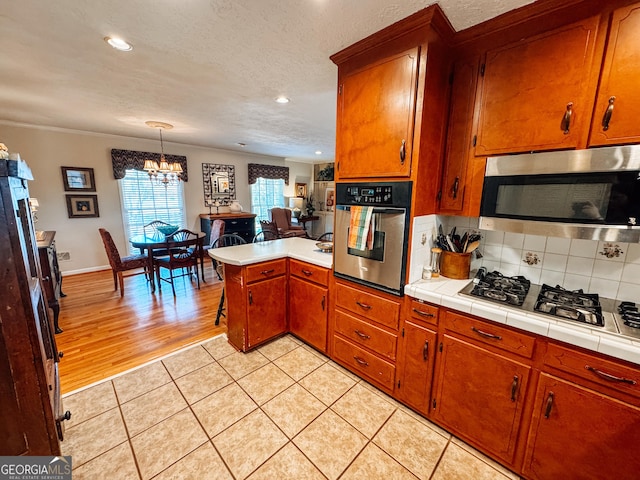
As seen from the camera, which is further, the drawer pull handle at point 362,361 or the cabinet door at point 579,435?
the drawer pull handle at point 362,361

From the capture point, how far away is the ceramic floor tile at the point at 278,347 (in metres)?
2.31

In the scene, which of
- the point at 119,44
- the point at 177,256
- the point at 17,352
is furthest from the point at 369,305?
the point at 177,256

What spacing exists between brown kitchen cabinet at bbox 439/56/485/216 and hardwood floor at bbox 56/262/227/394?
2.52 metres

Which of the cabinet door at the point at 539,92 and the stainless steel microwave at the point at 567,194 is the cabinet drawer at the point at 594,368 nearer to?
the stainless steel microwave at the point at 567,194

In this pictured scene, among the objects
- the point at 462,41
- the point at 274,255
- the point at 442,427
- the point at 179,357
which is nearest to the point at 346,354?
the point at 442,427

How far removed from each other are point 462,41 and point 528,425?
211cm

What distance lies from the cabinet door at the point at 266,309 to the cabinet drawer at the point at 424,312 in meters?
1.23

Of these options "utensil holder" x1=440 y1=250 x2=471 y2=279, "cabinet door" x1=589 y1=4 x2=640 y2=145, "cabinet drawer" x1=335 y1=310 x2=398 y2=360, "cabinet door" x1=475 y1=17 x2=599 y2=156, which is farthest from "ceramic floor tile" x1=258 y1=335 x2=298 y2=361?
"cabinet door" x1=589 y1=4 x2=640 y2=145

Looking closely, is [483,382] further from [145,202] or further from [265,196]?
[265,196]

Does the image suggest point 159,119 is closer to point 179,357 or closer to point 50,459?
point 179,357

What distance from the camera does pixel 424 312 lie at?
1.54 metres

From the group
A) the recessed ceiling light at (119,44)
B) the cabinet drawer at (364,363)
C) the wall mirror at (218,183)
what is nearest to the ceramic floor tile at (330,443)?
the cabinet drawer at (364,363)

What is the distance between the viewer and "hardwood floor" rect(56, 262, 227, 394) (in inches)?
86.4

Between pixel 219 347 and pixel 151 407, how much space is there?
2.34 ft
